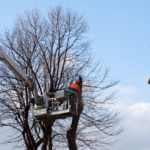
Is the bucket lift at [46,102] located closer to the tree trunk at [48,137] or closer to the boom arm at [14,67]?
the boom arm at [14,67]

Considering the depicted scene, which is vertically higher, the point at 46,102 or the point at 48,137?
the point at 46,102

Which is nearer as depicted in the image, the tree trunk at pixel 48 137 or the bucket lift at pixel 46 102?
the bucket lift at pixel 46 102

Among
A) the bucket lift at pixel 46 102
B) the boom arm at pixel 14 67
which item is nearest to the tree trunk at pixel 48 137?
the bucket lift at pixel 46 102

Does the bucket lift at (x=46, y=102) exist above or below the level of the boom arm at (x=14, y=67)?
below

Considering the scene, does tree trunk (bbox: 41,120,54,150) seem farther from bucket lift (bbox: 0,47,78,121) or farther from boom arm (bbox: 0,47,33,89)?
boom arm (bbox: 0,47,33,89)

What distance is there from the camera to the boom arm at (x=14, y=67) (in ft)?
39.8

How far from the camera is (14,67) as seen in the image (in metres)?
12.5

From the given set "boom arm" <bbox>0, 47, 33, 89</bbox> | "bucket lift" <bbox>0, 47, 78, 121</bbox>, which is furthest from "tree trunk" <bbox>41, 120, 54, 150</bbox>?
"boom arm" <bbox>0, 47, 33, 89</bbox>

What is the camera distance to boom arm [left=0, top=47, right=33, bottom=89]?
12.1 metres

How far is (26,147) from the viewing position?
15.4 metres

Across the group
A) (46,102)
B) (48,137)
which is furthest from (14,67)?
(48,137)

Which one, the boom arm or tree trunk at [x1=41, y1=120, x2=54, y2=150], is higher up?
the boom arm

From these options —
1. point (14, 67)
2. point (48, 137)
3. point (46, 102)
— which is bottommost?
point (48, 137)

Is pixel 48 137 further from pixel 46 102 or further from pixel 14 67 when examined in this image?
pixel 14 67
